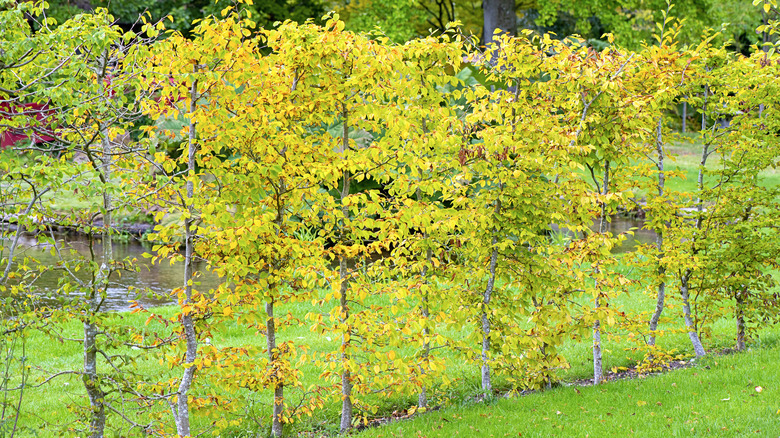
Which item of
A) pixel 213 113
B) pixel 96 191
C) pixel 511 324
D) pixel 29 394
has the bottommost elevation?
pixel 29 394

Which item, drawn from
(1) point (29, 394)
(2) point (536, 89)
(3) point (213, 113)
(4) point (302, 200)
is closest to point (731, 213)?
(2) point (536, 89)

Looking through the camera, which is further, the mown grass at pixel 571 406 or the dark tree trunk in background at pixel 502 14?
the dark tree trunk in background at pixel 502 14

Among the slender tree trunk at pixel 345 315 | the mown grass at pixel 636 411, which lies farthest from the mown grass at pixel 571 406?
the slender tree trunk at pixel 345 315

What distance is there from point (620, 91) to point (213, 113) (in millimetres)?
3335

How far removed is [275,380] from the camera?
4.71 m

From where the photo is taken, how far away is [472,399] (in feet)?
19.5

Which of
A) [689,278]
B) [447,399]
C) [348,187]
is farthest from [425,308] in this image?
[689,278]

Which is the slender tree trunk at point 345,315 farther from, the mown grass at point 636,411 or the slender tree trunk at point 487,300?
the slender tree trunk at point 487,300

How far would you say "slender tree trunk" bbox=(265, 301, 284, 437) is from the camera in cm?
479

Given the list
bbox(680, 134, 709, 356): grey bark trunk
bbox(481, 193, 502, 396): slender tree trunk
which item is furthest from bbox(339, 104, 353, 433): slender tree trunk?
bbox(680, 134, 709, 356): grey bark trunk

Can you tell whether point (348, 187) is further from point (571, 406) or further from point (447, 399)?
point (571, 406)

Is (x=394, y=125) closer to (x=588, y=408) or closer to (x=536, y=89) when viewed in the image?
(x=536, y=89)

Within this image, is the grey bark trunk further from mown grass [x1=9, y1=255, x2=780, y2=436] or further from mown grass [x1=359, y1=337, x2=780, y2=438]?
mown grass [x1=359, y1=337, x2=780, y2=438]

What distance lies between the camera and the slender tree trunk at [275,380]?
4.79 m
